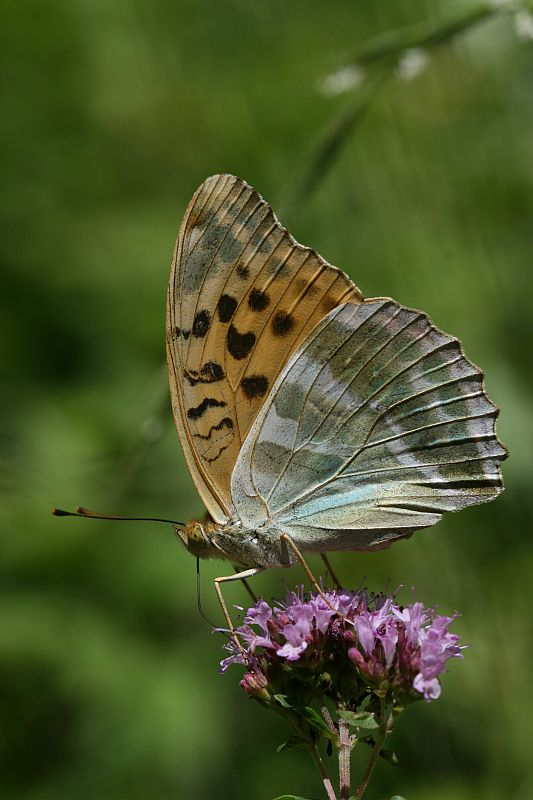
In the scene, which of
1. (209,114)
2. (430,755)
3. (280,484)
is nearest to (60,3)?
(209,114)

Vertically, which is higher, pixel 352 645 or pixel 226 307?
pixel 226 307

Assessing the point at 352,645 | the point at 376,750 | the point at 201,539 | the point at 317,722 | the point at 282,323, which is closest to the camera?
the point at 376,750

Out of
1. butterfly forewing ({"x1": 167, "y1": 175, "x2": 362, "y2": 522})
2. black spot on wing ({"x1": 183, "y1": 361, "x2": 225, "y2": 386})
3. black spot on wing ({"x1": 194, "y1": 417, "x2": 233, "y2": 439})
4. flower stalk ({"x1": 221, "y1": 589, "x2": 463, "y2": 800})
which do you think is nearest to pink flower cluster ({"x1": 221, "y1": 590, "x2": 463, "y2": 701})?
flower stalk ({"x1": 221, "y1": 589, "x2": 463, "y2": 800})

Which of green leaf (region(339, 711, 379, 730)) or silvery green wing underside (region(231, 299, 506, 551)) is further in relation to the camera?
silvery green wing underside (region(231, 299, 506, 551))

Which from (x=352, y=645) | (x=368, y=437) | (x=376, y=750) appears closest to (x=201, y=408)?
(x=368, y=437)

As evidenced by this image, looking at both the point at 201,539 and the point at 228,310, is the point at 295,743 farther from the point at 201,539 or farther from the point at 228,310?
the point at 228,310

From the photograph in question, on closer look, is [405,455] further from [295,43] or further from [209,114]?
[295,43]

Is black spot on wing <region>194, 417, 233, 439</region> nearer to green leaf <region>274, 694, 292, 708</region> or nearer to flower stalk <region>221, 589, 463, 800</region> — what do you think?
flower stalk <region>221, 589, 463, 800</region>
